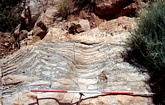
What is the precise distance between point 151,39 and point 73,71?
1.09 meters

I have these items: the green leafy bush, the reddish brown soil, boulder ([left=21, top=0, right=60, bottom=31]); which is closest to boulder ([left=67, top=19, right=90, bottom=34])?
boulder ([left=21, top=0, right=60, bottom=31])

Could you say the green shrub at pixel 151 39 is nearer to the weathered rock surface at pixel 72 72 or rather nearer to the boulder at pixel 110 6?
the weathered rock surface at pixel 72 72

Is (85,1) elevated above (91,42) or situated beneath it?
elevated above

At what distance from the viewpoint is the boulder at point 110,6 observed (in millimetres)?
5843

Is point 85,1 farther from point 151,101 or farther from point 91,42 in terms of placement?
→ point 151,101

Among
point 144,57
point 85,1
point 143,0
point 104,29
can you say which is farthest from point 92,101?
point 85,1

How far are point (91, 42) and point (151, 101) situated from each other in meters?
1.38

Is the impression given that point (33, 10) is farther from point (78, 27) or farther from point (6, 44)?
point (78, 27)

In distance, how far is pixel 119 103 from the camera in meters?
3.51

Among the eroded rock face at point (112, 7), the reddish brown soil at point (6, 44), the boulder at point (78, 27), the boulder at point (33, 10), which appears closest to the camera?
the boulder at point (78, 27)

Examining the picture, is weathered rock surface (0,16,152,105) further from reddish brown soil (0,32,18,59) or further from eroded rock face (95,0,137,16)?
reddish brown soil (0,32,18,59)

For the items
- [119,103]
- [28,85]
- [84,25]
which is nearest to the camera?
[119,103]

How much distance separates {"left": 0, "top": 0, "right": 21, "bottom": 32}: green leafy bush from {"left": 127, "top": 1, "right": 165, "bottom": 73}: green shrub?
6.16 meters

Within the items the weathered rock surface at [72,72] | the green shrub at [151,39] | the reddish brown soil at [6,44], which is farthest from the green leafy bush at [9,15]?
the green shrub at [151,39]
